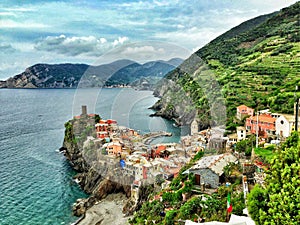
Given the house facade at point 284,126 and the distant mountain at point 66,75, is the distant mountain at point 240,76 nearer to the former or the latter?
the house facade at point 284,126

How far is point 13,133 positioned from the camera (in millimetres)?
26859

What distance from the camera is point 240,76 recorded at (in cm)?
2530

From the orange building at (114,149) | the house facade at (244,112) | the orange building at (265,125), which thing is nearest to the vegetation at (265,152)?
the orange building at (265,125)

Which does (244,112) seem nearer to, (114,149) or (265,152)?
(114,149)

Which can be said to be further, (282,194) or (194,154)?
(194,154)

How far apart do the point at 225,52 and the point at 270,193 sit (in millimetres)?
34153

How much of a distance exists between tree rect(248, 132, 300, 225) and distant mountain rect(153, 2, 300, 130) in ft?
32.6


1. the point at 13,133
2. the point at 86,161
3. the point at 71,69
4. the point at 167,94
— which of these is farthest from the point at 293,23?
the point at 71,69

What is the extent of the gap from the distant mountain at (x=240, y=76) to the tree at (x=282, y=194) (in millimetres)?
9950

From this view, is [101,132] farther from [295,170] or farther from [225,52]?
[225,52]

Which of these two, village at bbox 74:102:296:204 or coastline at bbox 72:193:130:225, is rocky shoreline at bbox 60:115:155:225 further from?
village at bbox 74:102:296:204

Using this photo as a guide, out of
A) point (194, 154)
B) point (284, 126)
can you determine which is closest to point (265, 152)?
point (284, 126)

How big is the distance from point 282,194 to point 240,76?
72.9 feet

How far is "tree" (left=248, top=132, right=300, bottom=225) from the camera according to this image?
4055 mm
